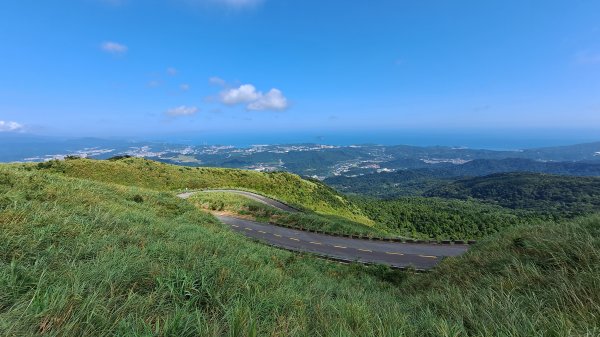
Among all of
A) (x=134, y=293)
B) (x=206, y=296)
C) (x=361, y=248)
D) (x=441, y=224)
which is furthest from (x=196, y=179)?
(x=134, y=293)

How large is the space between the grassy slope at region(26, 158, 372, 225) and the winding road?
1704 cm

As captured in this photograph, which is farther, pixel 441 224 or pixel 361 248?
pixel 441 224

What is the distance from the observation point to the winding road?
55.9 ft

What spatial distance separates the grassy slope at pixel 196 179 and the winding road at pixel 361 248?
17.0 m

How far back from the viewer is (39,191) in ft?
28.0

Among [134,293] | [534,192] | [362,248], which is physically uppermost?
[134,293]

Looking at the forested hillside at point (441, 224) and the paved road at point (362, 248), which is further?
the forested hillside at point (441, 224)

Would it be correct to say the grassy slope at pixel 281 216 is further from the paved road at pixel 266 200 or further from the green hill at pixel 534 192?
the green hill at pixel 534 192

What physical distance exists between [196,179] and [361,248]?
42.3 m

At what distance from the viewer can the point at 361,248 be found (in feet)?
63.3

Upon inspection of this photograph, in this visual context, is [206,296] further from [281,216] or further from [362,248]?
[281,216]

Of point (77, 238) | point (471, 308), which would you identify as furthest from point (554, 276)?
point (77, 238)

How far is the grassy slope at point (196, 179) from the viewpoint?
42.7 metres

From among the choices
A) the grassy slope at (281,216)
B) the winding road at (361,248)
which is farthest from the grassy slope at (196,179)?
the winding road at (361,248)
